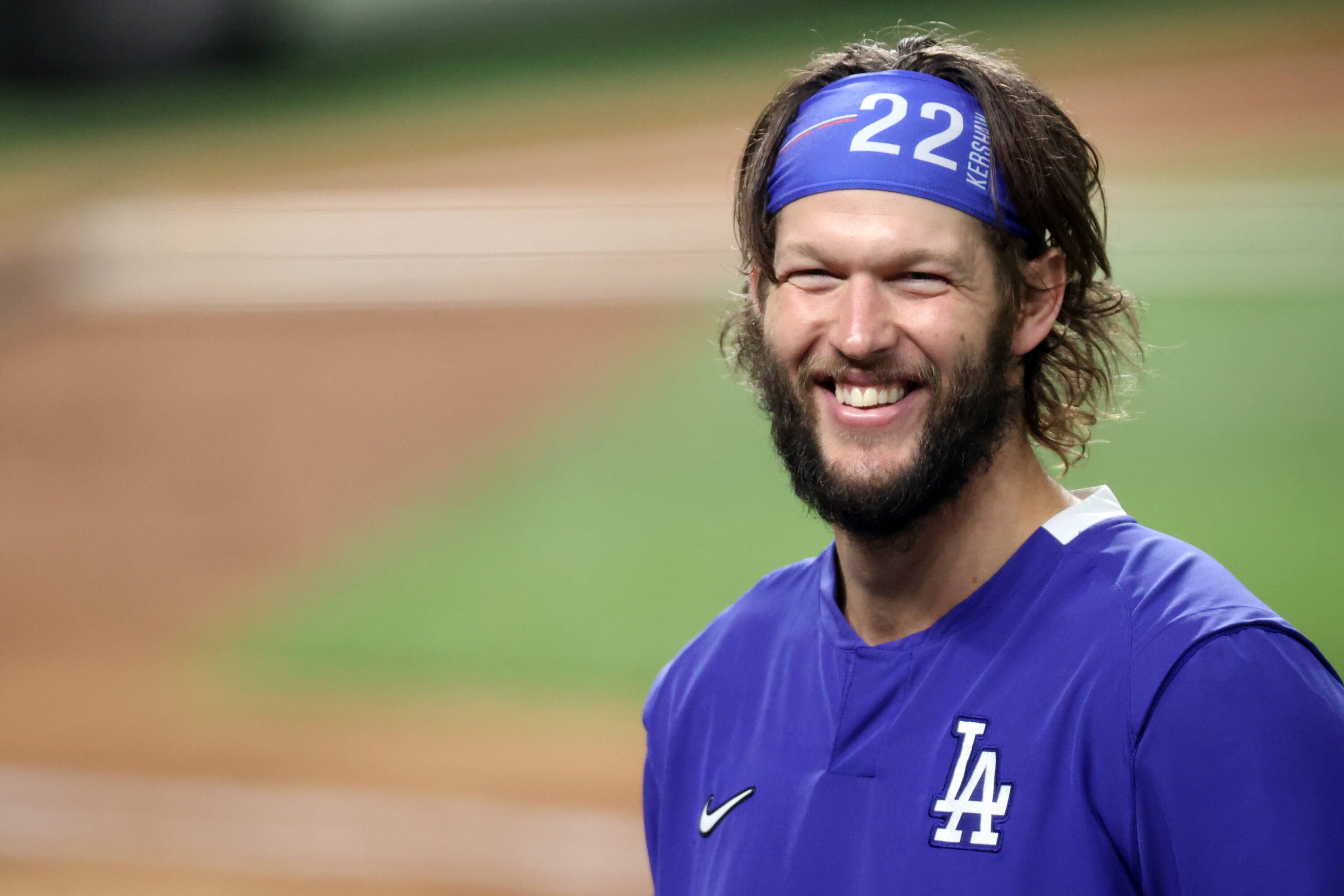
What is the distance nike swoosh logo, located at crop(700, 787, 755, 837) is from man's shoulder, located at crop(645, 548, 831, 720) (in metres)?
0.19

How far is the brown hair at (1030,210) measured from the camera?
1.99 metres

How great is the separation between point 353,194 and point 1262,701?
11.6 metres

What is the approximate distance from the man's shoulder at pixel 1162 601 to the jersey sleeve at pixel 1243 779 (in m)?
0.02

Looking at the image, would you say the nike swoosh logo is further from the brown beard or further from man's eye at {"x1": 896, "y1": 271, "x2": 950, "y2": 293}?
man's eye at {"x1": 896, "y1": 271, "x2": 950, "y2": 293}

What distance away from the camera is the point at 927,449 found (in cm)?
186

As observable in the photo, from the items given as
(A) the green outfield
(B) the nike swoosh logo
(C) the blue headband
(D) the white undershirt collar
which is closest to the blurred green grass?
(A) the green outfield

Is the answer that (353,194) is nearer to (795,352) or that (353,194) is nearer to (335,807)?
(335,807)

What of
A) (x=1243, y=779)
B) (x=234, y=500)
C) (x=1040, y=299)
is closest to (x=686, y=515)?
(x=234, y=500)

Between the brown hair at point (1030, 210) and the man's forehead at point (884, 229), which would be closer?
the man's forehead at point (884, 229)

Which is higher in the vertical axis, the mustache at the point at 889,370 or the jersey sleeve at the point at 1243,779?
the mustache at the point at 889,370

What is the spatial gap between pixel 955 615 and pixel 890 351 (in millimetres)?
354

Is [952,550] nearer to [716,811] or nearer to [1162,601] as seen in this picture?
[1162,601]

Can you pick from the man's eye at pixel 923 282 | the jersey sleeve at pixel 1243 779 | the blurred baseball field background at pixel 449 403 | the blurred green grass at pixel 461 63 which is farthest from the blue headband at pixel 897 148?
the blurred green grass at pixel 461 63

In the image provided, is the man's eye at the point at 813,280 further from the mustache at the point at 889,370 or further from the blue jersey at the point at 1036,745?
the blue jersey at the point at 1036,745
